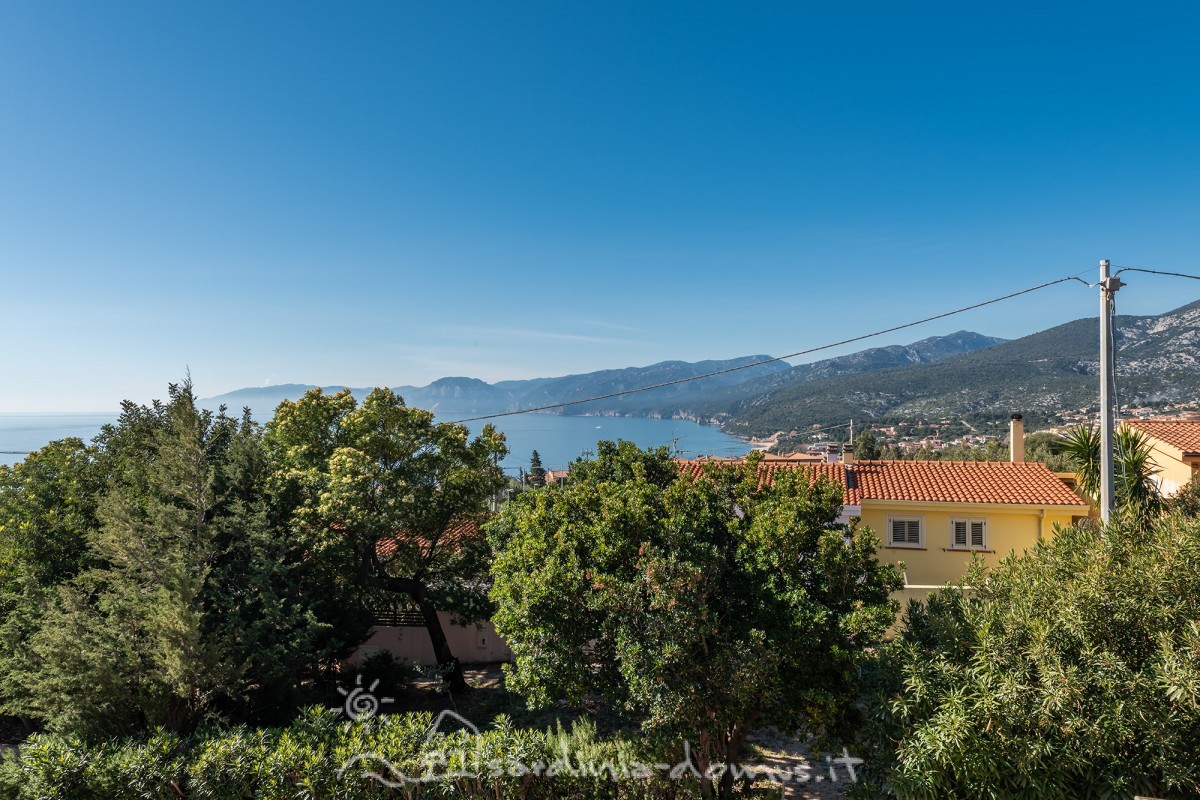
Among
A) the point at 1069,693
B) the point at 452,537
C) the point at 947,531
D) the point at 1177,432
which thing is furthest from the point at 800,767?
the point at 1177,432

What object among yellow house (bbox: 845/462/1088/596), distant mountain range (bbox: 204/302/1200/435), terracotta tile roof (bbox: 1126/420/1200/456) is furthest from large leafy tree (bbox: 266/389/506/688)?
distant mountain range (bbox: 204/302/1200/435)

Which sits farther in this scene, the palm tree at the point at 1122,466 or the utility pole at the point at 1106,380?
the palm tree at the point at 1122,466

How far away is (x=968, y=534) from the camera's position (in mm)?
17672

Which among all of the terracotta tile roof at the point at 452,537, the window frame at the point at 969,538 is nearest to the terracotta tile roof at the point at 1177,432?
the window frame at the point at 969,538

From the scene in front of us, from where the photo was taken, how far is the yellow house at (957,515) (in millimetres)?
17191

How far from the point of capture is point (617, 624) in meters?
8.36

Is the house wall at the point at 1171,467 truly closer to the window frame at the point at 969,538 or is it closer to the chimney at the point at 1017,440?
the chimney at the point at 1017,440

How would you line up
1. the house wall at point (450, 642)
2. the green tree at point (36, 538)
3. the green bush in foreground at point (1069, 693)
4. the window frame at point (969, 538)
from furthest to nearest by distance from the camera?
the window frame at point (969, 538) < the house wall at point (450, 642) < the green tree at point (36, 538) < the green bush in foreground at point (1069, 693)

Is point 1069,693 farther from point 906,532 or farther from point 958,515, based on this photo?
point 958,515

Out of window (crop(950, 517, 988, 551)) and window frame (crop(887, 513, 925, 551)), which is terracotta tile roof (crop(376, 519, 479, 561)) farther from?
window (crop(950, 517, 988, 551))

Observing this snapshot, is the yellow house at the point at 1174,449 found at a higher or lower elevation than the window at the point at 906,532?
higher

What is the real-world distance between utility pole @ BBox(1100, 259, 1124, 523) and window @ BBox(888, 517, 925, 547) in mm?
9252

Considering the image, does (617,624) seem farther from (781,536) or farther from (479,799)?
(479,799)

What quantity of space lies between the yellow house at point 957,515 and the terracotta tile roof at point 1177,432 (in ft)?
9.20
